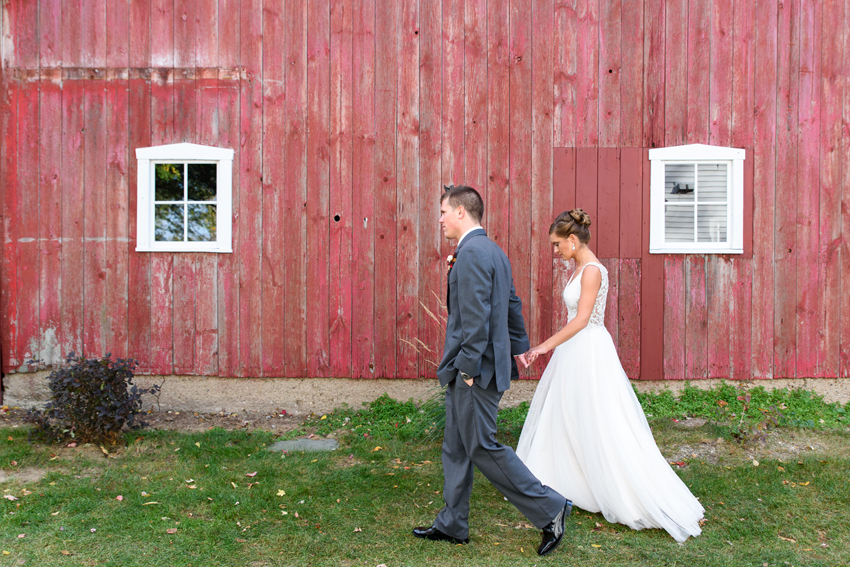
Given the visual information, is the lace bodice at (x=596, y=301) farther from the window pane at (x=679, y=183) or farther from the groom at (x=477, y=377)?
the window pane at (x=679, y=183)

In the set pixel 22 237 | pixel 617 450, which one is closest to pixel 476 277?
pixel 617 450

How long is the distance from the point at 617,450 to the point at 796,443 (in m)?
2.53

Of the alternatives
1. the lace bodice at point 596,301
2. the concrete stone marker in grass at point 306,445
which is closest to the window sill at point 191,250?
the concrete stone marker in grass at point 306,445

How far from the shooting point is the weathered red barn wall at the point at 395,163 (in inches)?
226

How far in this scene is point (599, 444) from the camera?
3.45 m

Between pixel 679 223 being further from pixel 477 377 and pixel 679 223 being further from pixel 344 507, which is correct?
pixel 344 507

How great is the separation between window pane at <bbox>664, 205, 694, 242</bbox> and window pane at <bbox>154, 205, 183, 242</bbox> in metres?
4.99

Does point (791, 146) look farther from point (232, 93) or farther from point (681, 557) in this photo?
point (232, 93)

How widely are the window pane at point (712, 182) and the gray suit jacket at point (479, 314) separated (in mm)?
3767

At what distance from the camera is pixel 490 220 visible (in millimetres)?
5770

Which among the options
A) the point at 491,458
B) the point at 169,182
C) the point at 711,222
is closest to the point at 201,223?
the point at 169,182

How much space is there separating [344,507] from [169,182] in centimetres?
393

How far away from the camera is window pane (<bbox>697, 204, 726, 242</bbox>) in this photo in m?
5.86

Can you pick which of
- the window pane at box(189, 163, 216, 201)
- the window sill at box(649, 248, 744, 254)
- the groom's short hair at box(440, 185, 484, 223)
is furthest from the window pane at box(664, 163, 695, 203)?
the window pane at box(189, 163, 216, 201)
